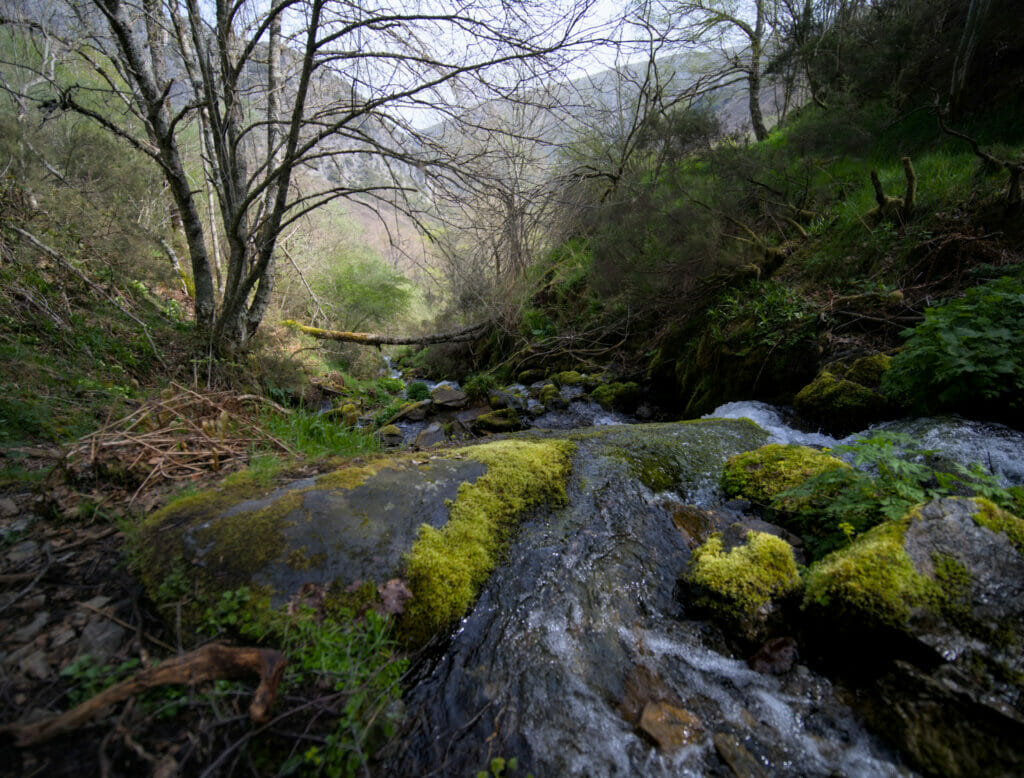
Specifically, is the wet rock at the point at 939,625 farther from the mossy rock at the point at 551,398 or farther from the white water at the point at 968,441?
the mossy rock at the point at 551,398

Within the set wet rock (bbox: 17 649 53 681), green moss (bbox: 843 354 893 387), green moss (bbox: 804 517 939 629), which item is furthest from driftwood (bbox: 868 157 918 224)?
wet rock (bbox: 17 649 53 681)

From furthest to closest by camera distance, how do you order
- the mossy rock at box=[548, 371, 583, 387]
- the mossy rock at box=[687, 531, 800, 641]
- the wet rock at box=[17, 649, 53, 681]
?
the mossy rock at box=[548, 371, 583, 387], the mossy rock at box=[687, 531, 800, 641], the wet rock at box=[17, 649, 53, 681]

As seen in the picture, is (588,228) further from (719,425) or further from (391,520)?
(391,520)

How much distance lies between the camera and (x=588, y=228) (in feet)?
21.2

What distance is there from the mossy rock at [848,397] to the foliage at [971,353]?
1.02 feet

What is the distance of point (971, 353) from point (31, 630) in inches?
200

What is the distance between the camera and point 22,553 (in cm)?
167

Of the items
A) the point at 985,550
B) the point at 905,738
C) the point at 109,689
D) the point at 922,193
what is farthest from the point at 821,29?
the point at 109,689

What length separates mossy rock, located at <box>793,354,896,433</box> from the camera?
11.6 ft

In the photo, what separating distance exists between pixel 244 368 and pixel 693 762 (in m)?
6.09

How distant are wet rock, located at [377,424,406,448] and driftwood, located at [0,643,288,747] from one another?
13.4 ft

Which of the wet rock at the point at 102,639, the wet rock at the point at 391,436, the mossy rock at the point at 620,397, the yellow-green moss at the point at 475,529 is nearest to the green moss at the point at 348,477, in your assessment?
the yellow-green moss at the point at 475,529

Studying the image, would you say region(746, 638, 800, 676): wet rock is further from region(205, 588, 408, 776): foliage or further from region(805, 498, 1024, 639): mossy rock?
region(205, 588, 408, 776): foliage

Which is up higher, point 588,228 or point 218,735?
point 588,228
